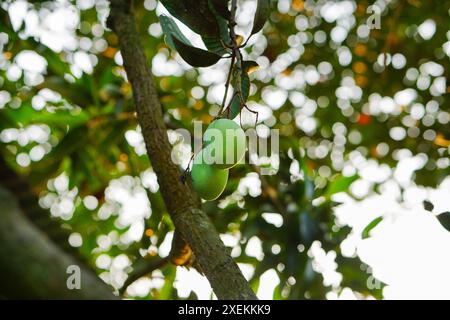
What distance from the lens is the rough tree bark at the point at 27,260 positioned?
474 millimetres

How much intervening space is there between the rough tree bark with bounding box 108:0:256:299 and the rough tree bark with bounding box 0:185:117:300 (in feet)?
0.69

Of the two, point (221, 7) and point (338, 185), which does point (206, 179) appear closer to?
point (221, 7)

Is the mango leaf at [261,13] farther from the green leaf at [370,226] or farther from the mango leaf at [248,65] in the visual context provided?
the green leaf at [370,226]

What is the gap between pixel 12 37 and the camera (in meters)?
1.68

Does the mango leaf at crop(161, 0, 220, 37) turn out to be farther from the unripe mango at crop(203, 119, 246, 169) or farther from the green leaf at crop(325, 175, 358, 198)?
the green leaf at crop(325, 175, 358, 198)

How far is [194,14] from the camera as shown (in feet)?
2.96

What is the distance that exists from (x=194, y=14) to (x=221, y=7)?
48 mm

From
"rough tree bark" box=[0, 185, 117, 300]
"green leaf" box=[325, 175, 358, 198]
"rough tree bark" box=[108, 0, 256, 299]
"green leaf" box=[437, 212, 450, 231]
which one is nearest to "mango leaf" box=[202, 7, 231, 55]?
"rough tree bark" box=[108, 0, 256, 299]

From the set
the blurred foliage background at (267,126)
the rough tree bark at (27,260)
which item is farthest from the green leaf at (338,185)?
the rough tree bark at (27,260)

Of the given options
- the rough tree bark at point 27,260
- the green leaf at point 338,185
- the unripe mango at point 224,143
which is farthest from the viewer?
the green leaf at point 338,185

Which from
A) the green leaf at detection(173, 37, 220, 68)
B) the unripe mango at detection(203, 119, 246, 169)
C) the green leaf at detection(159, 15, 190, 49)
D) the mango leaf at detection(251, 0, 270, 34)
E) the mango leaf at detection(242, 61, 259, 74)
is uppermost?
the mango leaf at detection(251, 0, 270, 34)

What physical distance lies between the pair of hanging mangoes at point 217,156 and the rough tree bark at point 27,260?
0.38 m

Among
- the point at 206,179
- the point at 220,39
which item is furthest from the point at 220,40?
the point at 206,179

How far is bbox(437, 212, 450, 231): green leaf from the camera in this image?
113cm
